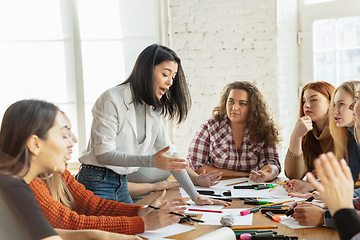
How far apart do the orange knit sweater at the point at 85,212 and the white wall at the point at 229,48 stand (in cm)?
221

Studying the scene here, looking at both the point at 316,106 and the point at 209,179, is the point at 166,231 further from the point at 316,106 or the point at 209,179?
the point at 316,106

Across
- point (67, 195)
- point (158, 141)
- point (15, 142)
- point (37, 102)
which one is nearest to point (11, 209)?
point (15, 142)

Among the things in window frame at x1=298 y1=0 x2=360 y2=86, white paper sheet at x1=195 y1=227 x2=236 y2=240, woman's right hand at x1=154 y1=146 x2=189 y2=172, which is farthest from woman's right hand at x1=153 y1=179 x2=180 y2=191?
window frame at x1=298 y1=0 x2=360 y2=86

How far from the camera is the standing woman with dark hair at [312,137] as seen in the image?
2.12 meters

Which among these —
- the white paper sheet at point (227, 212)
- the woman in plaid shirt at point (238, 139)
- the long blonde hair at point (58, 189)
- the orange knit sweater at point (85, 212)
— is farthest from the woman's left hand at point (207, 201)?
the woman in plaid shirt at point (238, 139)

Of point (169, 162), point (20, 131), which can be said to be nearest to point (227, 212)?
point (169, 162)

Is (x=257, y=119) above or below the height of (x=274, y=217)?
above

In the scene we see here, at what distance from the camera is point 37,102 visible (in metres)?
0.98

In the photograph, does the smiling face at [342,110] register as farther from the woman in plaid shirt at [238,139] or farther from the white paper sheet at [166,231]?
the white paper sheet at [166,231]

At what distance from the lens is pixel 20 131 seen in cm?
91

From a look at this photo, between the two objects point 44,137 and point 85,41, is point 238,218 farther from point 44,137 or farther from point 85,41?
point 85,41

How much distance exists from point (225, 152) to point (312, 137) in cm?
58

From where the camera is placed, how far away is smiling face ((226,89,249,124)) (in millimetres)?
2428

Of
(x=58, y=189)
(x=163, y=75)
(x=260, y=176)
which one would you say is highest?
(x=163, y=75)
